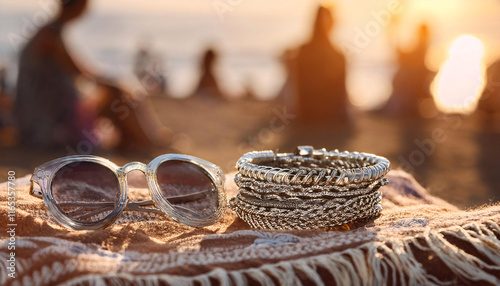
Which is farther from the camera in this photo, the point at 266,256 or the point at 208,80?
the point at 208,80

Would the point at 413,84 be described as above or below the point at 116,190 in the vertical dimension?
above

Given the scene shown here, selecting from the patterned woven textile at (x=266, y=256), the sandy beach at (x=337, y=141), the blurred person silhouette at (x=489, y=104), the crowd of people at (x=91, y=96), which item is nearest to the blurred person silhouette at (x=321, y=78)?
the crowd of people at (x=91, y=96)

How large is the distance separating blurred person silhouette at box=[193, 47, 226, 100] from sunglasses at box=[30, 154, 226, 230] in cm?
989

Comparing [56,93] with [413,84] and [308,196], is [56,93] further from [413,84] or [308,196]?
[413,84]

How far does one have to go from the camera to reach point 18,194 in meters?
1.70

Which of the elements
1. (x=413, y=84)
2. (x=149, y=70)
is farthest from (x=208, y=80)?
(x=413, y=84)

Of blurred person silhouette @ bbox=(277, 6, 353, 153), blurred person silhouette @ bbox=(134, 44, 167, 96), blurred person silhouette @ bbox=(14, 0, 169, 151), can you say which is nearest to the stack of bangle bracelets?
blurred person silhouette @ bbox=(14, 0, 169, 151)

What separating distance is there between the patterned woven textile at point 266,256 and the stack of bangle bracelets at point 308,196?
0.10 meters

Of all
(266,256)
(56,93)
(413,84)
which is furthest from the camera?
(413,84)

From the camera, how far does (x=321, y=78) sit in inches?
319

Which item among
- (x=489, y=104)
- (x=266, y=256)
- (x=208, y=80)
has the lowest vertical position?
(x=266, y=256)

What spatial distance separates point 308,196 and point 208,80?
10.6 m

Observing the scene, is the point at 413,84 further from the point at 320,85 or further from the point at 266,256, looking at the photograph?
the point at 266,256

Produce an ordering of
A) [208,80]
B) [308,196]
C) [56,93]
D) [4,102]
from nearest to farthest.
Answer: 1. [308,196]
2. [56,93]
3. [4,102]
4. [208,80]
